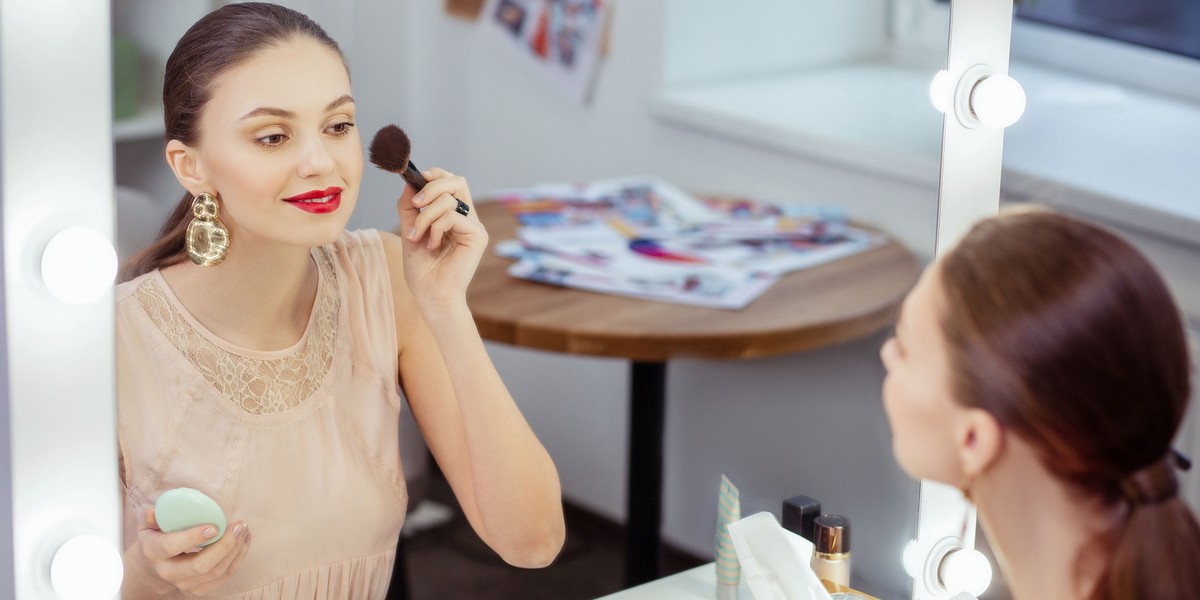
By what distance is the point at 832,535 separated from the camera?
821 mm

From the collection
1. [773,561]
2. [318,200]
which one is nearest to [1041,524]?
[773,561]

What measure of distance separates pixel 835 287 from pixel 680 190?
0.22 meters

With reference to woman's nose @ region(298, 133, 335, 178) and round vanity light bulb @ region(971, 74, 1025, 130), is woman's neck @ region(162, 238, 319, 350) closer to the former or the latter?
woman's nose @ region(298, 133, 335, 178)

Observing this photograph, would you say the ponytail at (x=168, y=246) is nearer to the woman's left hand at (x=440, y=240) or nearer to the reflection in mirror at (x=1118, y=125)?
the woman's left hand at (x=440, y=240)

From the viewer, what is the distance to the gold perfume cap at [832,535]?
0.82 metres

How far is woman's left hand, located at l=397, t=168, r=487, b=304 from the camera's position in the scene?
680mm

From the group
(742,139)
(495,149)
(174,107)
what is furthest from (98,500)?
(742,139)

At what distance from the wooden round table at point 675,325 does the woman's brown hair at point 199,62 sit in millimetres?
370

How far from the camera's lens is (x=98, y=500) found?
0.55m

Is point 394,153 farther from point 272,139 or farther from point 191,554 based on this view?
point 191,554

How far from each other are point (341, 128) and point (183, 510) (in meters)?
0.21

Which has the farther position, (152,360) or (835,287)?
(835,287)

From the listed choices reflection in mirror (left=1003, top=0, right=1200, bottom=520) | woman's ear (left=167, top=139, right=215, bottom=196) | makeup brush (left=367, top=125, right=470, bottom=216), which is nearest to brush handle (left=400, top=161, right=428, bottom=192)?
makeup brush (left=367, top=125, right=470, bottom=216)

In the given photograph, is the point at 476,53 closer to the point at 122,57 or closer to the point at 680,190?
the point at 122,57
